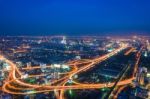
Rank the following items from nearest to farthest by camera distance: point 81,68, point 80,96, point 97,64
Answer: point 80,96, point 81,68, point 97,64

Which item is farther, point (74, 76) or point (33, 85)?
point (74, 76)

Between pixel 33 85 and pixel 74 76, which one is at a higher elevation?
pixel 74 76

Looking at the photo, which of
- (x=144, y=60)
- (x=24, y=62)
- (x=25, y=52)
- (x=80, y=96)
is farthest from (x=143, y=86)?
(x=25, y=52)

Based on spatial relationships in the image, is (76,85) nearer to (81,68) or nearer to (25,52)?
(81,68)

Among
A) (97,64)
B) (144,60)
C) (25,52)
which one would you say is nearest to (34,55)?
(25,52)

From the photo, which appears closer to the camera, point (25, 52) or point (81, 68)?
point (81, 68)

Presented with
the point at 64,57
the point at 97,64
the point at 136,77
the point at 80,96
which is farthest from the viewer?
the point at 64,57

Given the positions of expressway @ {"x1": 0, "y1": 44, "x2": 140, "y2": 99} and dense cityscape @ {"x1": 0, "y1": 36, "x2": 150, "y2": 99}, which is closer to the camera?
dense cityscape @ {"x1": 0, "y1": 36, "x2": 150, "y2": 99}

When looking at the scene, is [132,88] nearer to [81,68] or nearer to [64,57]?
[81,68]

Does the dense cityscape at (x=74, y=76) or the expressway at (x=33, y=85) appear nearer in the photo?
the dense cityscape at (x=74, y=76)
